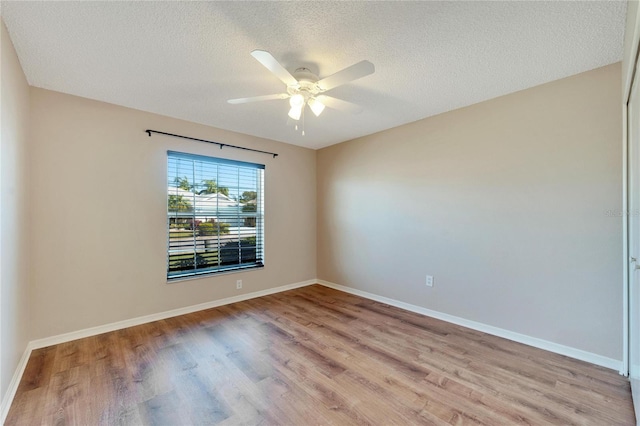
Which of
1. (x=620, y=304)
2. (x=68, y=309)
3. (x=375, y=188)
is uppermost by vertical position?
(x=375, y=188)

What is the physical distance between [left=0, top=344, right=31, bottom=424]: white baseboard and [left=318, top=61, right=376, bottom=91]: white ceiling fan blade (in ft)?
9.28

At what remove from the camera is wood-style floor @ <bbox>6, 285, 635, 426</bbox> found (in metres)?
1.65

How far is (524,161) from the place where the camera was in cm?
255

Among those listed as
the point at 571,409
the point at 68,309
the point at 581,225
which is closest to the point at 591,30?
the point at 581,225

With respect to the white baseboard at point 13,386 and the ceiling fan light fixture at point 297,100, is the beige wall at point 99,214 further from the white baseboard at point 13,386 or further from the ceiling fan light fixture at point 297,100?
the ceiling fan light fixture at point 297,100

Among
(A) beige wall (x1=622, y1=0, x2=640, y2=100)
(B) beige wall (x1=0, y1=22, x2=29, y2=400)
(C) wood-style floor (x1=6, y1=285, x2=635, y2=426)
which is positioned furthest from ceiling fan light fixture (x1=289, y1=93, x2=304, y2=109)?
(C) wood-style floor (x1=6, y1=285, x2=635, y2=426)

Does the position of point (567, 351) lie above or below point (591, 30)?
below

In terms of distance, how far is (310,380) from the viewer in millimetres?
1994

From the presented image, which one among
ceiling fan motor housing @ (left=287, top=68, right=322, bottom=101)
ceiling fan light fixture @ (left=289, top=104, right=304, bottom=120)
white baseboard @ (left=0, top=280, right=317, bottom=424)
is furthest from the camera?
ceiling fan light fixture @ (left=289, top=104, right=304, bottom=120)

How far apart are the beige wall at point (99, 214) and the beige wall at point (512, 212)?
8.00 ft

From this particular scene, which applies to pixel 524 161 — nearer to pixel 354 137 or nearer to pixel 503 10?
pixel 503 10

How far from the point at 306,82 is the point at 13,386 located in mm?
2963

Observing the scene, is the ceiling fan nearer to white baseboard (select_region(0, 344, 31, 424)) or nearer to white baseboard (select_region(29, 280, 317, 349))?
white baseboard (select_region(0, 344, 31, 424))

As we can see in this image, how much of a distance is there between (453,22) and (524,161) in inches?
61.4
